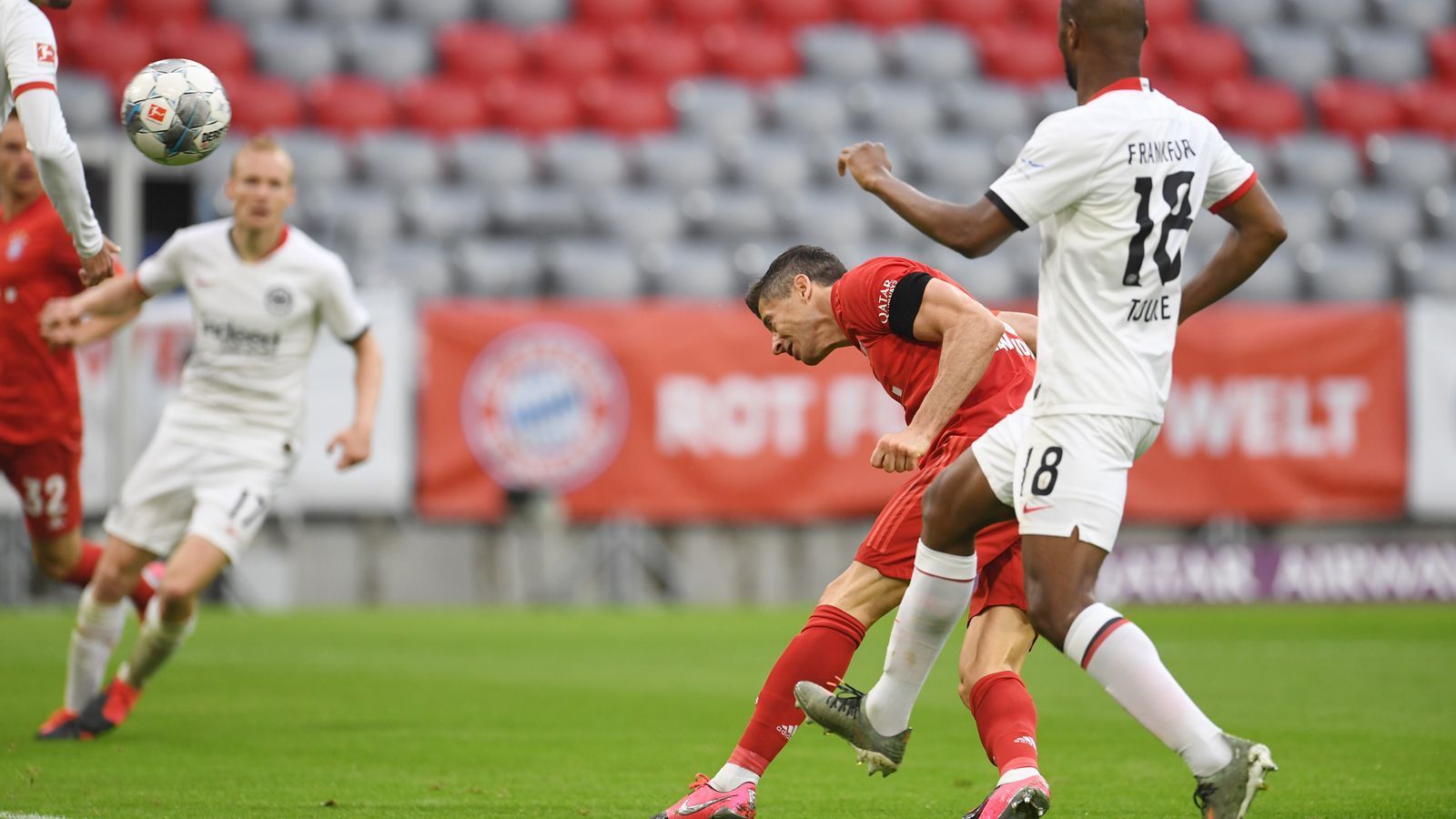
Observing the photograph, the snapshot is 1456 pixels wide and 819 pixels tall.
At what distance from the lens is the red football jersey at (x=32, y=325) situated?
779cm

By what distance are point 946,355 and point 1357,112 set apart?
17.7 meters

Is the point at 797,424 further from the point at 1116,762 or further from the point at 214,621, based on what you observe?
the point at 1116,762

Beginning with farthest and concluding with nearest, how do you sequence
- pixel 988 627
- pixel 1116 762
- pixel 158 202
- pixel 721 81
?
pixel 721 81
pixel 158 202
pixel 1116 762
pixel 988 627

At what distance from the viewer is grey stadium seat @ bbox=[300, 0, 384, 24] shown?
63.9ft

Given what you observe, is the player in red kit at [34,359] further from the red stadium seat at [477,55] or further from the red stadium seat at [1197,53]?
the red stadium seat at [1197,53]

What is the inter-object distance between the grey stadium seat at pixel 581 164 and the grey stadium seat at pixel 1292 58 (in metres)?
7.97

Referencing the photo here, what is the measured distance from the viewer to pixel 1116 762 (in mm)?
6832

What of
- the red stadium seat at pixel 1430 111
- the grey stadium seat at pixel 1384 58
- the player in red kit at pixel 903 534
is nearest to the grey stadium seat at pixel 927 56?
the grey stadium seat at pixel 1384 58

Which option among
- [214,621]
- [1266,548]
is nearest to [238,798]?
[214,621]

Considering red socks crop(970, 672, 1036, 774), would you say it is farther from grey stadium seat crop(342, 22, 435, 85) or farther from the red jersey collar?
grey stadium seat crop(342, 22, 435, 85)

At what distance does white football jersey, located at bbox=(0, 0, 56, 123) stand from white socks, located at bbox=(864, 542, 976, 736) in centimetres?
331

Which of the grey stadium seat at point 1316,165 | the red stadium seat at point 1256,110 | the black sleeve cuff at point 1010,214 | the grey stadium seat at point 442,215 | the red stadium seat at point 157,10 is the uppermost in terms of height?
the red stadium seat at point 157,10

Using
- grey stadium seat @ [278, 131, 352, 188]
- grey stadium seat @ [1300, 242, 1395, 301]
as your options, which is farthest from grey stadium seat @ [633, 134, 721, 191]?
grey stadium seat @ [1300, 242, 1395, 301]

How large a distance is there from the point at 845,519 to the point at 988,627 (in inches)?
414
